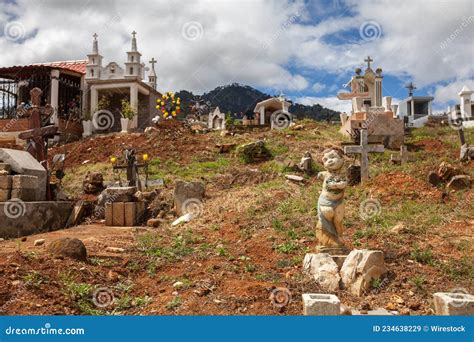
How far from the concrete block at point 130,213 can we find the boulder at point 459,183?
8347 millimetres

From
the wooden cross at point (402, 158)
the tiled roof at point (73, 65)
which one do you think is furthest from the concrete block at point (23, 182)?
the tiled roof at point (73, 65)

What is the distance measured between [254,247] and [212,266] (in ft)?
4.63

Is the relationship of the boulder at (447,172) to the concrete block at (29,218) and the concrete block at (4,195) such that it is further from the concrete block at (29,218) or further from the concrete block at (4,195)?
the concrete block at (4,195)

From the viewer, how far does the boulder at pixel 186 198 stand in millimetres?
11125

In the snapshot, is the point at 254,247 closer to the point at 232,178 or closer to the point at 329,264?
the point at 329,264

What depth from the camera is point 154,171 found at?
52.3 ft

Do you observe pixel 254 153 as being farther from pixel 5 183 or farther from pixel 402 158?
pixel 5 183

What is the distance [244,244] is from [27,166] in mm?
→ 6149

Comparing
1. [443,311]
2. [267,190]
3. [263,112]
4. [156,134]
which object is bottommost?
[443,311]

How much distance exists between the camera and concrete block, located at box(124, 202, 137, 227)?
36.4 feet

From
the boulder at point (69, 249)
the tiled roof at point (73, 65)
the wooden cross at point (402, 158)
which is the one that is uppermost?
the tiled roof at point (73, 65)

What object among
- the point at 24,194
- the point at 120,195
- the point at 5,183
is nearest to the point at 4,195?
the point at 5,183

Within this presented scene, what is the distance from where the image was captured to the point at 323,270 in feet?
19.3

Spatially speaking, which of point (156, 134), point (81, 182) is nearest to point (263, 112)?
point (156, 134)
